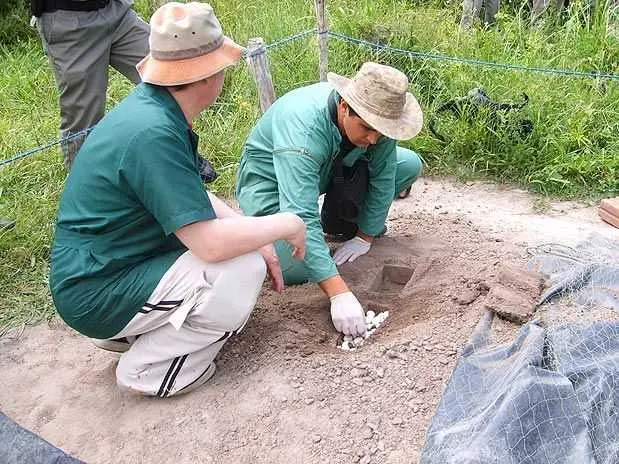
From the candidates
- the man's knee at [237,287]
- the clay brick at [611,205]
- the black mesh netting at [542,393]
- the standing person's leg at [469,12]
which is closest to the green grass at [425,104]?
the standing person's leg at [469,12]

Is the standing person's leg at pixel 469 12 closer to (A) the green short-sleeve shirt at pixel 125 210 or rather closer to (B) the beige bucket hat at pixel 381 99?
(B) the beige bucket hat at pixel 381 99

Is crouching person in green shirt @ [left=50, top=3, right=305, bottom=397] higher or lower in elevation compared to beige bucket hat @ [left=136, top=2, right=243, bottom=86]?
lower

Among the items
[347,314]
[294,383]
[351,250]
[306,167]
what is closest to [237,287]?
[294,383]

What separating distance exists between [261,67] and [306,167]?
1.61m

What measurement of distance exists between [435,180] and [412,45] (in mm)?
1590

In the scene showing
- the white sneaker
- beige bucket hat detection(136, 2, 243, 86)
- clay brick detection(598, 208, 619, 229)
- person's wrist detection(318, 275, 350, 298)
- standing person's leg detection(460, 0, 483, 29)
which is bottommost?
clay brick detection(598, 208, 619, 229)

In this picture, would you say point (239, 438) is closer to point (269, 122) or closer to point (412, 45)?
point (269, 122)

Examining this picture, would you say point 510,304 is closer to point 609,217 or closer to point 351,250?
point 351,250

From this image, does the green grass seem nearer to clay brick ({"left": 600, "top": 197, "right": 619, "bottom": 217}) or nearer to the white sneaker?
clay brick ({"left": 600, "top": 197, "right": 619, "bottom": 217})

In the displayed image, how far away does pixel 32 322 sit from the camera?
134 inches

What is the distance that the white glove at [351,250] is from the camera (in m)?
3.53

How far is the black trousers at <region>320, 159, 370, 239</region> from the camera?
10.9 feet

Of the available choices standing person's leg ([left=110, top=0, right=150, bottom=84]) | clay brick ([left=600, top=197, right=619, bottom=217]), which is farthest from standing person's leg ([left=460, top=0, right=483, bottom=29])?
standing person's leg ([left=110, top=0, right=150, bottom=84])

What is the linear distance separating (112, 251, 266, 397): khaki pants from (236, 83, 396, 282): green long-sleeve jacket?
369 mm
